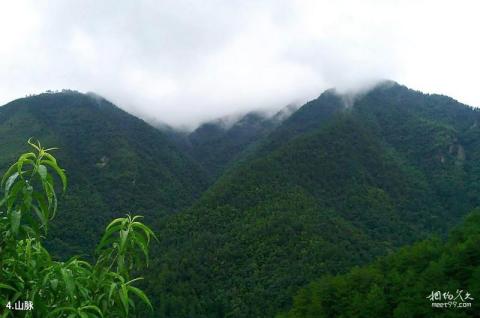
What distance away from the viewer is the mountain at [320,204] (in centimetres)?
7044

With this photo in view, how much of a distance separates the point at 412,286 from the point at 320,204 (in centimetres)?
6621

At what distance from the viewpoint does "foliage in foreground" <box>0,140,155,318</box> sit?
7.23 ft

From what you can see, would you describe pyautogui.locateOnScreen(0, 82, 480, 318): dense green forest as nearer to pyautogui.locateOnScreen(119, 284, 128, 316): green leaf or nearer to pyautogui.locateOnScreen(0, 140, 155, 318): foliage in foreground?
pyautogui.locateOnScreen(0, 140, 155, 318): foliage in foreground

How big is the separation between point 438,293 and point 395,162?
101 metres

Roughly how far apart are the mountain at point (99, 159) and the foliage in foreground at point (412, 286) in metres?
63.6

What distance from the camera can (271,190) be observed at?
97.8 meters

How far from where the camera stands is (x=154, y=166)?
465 ft

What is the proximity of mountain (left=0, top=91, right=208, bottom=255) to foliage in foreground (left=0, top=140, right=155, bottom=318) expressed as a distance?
93.0 metres

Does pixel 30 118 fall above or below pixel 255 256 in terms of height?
above

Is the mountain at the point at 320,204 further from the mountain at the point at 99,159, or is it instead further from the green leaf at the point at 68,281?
the green leaf at the point at 68,281

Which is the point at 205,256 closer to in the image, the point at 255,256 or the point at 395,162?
the point at 255,256

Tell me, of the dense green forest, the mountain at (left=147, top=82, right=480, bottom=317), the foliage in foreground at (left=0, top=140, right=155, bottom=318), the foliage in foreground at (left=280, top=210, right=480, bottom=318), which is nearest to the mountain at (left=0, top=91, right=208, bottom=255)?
the dense green forest

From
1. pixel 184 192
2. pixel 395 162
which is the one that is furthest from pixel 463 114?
pixel 184 192

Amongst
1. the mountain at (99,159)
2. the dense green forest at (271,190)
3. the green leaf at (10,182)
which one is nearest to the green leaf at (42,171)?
the green leaf at (10,182)
